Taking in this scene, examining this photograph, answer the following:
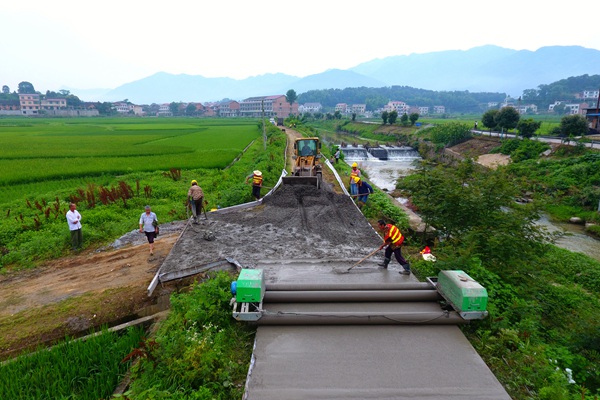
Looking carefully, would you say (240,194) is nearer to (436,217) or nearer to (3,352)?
(436,217)

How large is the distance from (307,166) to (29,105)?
5032 inches

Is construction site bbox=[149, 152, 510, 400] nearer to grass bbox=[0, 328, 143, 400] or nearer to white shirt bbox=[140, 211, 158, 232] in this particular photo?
white shirt bbox=[140, 211, 158, 232]

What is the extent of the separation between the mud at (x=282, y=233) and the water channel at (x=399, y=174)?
289 cm

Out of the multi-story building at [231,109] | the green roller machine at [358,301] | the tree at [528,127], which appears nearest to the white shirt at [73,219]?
the green roller machine at [358,301]

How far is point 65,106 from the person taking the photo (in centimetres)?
11281

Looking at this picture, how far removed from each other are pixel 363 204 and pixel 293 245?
4.99 meters

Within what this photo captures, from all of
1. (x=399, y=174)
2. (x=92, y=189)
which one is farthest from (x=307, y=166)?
(x=399, y=174)

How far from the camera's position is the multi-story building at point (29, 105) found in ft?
350

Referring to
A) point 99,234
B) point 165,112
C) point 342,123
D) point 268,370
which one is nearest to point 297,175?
point 99,234

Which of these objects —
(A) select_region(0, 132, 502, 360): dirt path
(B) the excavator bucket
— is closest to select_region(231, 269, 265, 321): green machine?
(A) select_region(0, 132, 502, 360): dirt path

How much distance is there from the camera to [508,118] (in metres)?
36.7

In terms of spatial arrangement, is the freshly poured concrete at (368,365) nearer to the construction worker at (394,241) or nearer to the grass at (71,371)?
the construction worker at (394,241)

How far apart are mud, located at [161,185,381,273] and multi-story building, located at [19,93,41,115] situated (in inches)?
5012

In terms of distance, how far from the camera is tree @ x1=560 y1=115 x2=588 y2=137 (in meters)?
29.9
